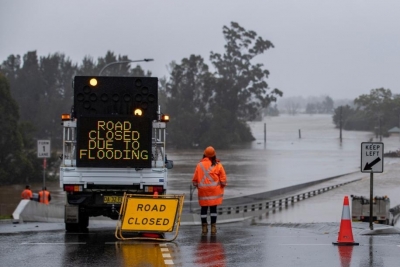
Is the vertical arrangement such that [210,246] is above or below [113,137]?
below

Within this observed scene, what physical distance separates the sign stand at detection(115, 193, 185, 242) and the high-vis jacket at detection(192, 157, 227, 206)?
67 centimetres

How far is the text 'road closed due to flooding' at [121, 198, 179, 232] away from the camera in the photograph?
49.3 feet

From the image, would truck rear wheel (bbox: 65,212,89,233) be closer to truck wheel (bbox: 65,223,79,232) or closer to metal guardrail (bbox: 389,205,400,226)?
truck wheel (bbox: 65,223,79,232)

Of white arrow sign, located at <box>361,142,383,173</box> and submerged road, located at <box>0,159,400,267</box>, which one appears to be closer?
submerged road, located at <box>0,159,400,267</box>

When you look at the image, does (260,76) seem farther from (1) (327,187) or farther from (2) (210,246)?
(2) (210,246)

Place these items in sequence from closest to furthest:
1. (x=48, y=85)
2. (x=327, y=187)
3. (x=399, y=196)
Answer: (x=399, y=196) → (x=327, y=187) → (x=48, y=85)

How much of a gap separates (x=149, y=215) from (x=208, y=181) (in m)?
1.39

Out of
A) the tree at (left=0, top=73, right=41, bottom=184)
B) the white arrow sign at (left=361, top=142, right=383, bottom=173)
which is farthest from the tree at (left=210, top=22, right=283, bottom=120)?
the white arrow sign at (left=361, top=142, right=383, bottom=173)

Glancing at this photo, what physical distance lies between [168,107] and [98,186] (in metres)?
108

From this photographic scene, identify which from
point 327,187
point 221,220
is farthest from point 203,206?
point 327,187

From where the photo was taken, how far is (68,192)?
17.3 m

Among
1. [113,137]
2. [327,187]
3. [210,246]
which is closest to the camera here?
[210,246]

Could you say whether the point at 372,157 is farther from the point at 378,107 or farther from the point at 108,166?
the point at 378,107

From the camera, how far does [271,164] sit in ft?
322
